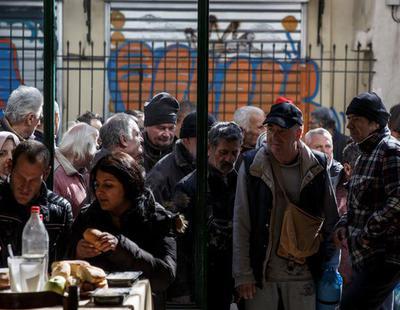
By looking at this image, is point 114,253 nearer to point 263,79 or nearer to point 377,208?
point 377,208

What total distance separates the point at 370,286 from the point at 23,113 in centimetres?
269

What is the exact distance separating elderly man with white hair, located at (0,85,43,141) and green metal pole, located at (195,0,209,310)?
1750mm

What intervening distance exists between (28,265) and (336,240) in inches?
88.4

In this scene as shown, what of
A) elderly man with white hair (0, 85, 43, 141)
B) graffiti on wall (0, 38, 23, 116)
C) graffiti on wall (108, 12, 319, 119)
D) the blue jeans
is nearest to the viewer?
the blue jeans

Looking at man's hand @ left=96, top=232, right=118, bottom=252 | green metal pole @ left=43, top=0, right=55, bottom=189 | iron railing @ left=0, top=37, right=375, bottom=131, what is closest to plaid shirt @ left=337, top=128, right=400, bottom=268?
man's hand @ left=96, top=232, right=118, bottom=252

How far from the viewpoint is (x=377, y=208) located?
614cm

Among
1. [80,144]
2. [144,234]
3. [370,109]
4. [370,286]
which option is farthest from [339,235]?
[80,144]

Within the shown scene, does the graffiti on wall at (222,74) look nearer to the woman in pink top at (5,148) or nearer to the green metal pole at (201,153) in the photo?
the woman in pink top at (5,148)

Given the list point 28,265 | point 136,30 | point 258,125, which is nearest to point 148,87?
point 136,30

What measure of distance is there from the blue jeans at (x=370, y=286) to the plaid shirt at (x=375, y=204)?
0.18 feet

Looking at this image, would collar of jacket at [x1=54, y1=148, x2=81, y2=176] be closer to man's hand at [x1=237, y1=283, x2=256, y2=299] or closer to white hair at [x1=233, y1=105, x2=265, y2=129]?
man's hand at [x1=237, y1=283, x2=256, y2=299]

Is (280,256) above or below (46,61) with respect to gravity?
below

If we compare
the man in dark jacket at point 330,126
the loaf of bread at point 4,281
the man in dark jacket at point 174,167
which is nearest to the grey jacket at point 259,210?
the man in dark jacket at point 174,167

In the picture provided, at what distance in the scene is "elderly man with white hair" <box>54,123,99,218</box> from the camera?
6.82m
